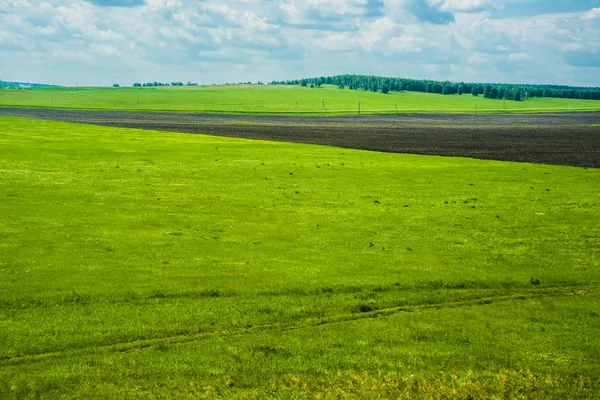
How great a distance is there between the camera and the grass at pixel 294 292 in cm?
1193

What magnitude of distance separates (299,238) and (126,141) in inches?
1891

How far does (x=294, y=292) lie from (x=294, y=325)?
2.22m

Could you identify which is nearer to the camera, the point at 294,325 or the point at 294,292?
the point at 294,325

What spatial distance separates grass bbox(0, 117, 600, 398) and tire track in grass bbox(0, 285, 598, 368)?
0.05 m

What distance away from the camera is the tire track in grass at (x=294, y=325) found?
41.4 feet

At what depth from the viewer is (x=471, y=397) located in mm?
11273

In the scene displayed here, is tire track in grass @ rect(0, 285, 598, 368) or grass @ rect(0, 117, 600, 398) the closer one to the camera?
grass @ rect(0, 117, 600, 398)

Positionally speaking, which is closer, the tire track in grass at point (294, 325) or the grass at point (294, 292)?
the grass at point (294, 292)

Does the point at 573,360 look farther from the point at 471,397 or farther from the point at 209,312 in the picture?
the point at 209,312

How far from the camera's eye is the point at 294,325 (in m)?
14.5

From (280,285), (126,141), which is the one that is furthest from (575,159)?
(280,285)

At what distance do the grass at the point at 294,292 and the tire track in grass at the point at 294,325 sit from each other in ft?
0.16

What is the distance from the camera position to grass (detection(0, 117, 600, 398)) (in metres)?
11.9

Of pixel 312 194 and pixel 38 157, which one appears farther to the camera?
pixel 38 157
